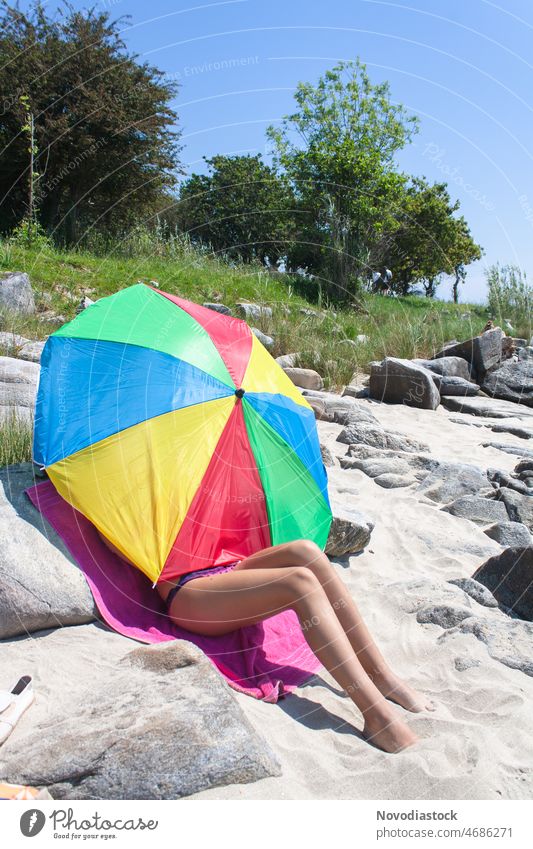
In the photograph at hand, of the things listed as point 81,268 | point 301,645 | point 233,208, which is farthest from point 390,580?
point 233,208

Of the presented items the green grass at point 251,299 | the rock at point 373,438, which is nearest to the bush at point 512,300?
the green grass at point 251,299

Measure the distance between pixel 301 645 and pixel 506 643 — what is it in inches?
41.0

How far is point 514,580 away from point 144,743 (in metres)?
2.58

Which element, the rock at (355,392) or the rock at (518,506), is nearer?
the rock at (518,506)

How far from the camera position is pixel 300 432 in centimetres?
370

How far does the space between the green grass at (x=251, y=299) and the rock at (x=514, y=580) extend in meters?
5.20

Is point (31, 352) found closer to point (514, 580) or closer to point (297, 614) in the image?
point (297, 614)

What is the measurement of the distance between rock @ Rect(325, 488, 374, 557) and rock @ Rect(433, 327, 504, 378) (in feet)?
22.9

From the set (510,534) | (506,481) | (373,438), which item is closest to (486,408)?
(373,438)

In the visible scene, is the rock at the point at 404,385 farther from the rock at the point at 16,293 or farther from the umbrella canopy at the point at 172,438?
the umbrella canopy at the point at 172,438

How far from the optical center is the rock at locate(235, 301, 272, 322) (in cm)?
1062

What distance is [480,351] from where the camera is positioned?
1068 centimetres

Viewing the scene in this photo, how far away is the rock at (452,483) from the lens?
18.4 feet
